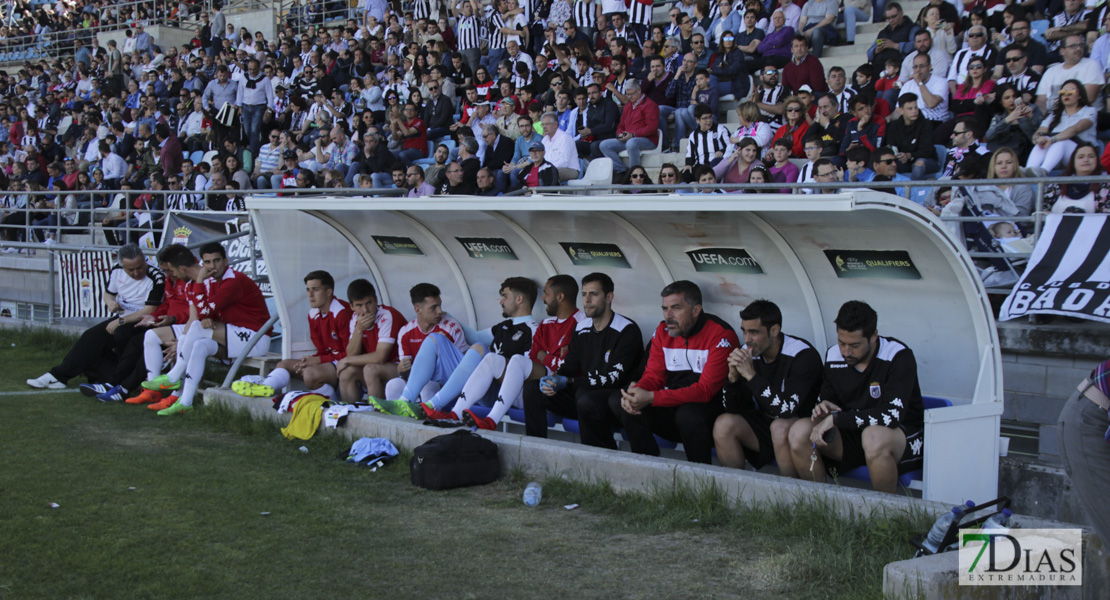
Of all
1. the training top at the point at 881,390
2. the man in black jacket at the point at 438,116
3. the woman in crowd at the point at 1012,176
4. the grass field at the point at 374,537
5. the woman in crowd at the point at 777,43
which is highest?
the woman in crowd at the point at 777,43

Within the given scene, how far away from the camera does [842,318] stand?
5.31 m

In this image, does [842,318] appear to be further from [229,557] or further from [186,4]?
[186,4]

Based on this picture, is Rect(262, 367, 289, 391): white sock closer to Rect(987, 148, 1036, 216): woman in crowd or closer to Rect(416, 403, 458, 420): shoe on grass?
Rect(416, 403, 458, 420): shoe on grass

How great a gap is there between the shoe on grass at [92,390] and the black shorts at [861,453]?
6.58 metres

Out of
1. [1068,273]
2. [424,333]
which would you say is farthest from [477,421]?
[1068,273]

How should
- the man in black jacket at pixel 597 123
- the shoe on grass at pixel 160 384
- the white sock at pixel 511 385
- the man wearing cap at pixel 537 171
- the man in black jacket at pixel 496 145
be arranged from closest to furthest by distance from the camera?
the white sock at pixel 511 385 → the shoe on grass at pixel 160 384 → the man wearing cap at pixel 537 171 → the man in black jacket at pixel 597 123 → the man in black jacket at pixel 496 145

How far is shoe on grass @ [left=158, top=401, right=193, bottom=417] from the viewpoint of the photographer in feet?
27.0

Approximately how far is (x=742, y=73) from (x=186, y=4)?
71.4 ft

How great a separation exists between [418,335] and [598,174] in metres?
4.41

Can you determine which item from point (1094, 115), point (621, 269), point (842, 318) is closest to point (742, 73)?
point (1094, 115)

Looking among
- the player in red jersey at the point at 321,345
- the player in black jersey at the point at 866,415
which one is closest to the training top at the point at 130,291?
the player in red jersey at the point at 321,345

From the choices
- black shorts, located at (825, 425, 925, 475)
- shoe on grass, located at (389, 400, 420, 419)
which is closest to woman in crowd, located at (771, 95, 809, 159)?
shoe on grass, located at (389, 400, 420, 419)

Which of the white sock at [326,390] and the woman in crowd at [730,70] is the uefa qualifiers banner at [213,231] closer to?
the white sock at [326,390]

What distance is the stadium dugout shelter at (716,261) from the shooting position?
5.16 m
